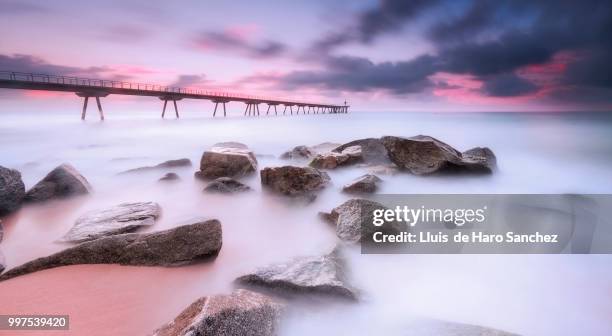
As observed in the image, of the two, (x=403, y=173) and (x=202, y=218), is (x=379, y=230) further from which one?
(x=403, y=173)

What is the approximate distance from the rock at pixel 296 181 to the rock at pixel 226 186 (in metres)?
0.55

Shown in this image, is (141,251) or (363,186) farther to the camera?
(363,186)

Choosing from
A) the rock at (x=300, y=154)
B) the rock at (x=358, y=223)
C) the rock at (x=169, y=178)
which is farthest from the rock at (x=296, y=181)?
the rock at (x=300, y=154)

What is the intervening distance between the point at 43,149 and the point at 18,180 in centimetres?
990

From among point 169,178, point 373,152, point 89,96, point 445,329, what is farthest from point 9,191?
point 89,96

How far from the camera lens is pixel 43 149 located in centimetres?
1262

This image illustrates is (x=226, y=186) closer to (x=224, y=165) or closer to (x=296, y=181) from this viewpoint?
(x=224, y=165)

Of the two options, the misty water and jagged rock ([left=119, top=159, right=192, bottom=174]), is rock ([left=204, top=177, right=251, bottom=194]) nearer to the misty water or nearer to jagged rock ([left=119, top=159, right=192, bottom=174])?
the misty water

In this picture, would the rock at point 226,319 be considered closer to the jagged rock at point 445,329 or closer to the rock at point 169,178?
the jagged rock at point 445,329

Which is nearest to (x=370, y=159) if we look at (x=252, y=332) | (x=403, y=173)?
(x=403, y=173)

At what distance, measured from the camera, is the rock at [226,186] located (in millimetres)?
5629

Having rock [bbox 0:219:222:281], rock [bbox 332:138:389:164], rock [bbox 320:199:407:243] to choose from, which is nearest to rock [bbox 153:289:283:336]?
rock [bbox 0:219:222:281]

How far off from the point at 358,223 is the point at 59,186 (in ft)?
17.2

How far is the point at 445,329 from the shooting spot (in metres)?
2.08
